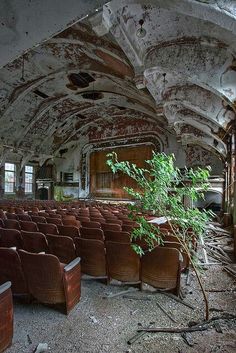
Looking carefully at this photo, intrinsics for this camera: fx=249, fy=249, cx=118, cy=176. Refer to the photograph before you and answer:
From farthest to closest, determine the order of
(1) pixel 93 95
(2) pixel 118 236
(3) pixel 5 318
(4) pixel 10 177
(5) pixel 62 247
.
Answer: (4) pixel 10 177 < (1) pixel 93 95 < (2) pixel 118 236 < (5) pixel 62 247 < (3) pixel 5 318

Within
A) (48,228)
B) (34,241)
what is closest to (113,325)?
(34,241)

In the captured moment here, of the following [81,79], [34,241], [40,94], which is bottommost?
[34,241]

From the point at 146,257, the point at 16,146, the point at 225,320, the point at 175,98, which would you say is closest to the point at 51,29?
the point at 146,257

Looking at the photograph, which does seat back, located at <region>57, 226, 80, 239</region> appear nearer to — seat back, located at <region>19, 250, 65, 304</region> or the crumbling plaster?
seat back, located at <region>19, 250, 65, 304</region>

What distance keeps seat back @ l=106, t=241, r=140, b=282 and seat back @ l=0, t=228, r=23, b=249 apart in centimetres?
169

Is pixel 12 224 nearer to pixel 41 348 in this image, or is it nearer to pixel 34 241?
pixel 34 241

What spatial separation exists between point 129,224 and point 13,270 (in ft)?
12.7

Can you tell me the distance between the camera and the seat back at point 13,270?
2.87 metres

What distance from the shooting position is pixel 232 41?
16.0ft

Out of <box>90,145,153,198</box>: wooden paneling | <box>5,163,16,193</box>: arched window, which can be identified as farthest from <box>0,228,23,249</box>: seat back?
<box>90,145,153,198</box>: wooden paneling

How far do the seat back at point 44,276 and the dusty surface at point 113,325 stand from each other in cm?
22

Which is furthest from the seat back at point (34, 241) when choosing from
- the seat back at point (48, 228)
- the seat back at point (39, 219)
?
the seat back at point (39, 219)

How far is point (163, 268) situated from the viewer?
339 centimetres

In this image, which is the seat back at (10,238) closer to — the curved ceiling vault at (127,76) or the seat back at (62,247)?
the seat back at (62,247)
